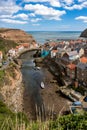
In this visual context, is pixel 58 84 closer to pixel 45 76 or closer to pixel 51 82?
pixel 51 82

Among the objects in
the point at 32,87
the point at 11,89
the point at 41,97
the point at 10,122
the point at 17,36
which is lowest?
the point at 41,97

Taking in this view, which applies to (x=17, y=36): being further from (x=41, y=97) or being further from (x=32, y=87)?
(x=41, y=97)

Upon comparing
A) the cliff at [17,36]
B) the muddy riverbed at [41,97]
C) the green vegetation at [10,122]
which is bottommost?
the muddy riverbed at [41,97]

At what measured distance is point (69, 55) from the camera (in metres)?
50.1

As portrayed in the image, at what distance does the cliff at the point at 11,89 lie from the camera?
28.7 meters

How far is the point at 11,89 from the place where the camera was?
3344 cm

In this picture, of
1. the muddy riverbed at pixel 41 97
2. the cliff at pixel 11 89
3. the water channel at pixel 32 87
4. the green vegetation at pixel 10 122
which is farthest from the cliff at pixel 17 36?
the green vegetation at pixel 10 122

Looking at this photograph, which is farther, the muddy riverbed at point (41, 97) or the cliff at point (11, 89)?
the cliff at point (11, 89)

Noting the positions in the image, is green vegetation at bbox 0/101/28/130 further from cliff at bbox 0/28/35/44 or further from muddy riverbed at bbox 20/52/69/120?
cliff at bbox 0/28/35/44

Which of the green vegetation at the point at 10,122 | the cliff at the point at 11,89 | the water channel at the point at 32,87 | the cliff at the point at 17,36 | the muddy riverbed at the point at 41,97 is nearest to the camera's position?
the green vegetation at the point at 10,122

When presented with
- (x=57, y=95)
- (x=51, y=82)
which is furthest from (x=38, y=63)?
(x=57, y=95)

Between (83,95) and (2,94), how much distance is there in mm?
10358

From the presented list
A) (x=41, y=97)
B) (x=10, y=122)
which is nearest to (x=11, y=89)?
→ (x=41, y=97)

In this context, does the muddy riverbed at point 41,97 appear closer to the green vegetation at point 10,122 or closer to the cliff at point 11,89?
the cliff at point 11,89
